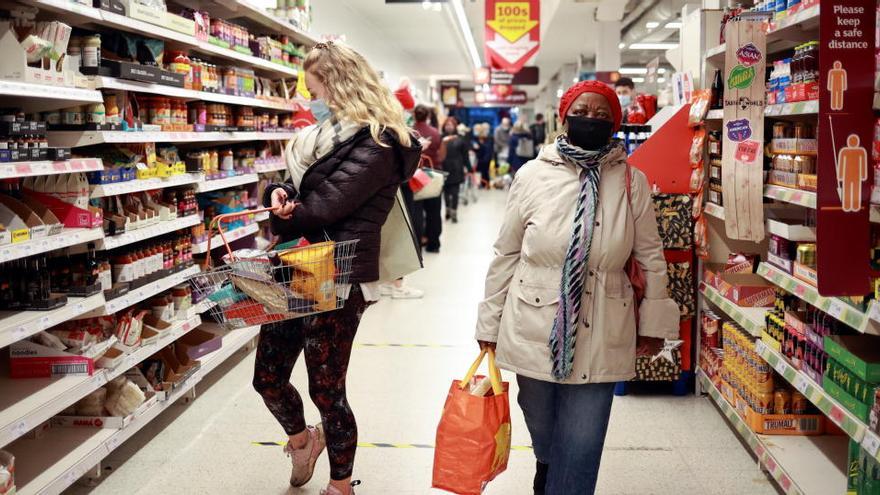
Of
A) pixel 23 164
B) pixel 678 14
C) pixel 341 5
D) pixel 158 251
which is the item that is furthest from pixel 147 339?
pixel 678 14

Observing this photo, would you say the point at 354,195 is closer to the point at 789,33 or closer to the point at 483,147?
the point at 789,33

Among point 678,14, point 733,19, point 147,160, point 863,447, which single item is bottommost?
point 863,447

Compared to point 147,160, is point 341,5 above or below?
above

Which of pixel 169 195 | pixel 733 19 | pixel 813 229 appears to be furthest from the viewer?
pixel 169 195

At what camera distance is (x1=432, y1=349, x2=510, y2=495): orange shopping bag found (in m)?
2.59

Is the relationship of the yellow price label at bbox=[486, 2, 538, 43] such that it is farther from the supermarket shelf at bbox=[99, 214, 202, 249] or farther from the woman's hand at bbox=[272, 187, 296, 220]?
the woman's hand at bbox=[272, 187, 296, 220]

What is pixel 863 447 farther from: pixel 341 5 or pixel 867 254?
pixel 341 5

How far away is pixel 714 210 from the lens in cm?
416

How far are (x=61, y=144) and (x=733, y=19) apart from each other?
2.86 meters

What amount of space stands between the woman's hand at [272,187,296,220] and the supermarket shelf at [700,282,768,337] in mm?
2139

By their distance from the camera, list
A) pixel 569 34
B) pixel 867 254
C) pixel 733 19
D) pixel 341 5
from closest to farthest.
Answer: pixel 867 254 → pixel 733 19 → pixel 341 5 → pixel 569 34

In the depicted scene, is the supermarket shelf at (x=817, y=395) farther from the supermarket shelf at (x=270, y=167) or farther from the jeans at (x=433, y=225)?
the jeans at (x=433, y=225)

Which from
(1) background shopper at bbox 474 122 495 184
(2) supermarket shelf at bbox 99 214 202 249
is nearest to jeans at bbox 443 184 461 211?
(1) background shopper at bbox 474 122 495 184

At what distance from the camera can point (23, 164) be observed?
9.32ft
